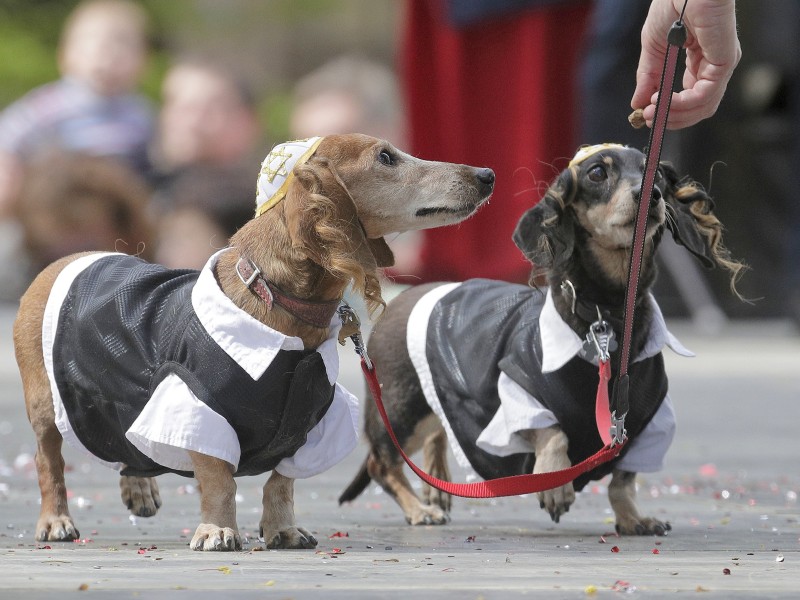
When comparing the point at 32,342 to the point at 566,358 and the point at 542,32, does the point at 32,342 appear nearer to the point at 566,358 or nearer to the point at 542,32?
the point at 566,358

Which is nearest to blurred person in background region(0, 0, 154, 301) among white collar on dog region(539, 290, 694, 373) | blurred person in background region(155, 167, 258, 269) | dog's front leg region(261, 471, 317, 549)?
blurred person in background region(155, 167, 258, 269)

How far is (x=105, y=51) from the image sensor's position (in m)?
17.4

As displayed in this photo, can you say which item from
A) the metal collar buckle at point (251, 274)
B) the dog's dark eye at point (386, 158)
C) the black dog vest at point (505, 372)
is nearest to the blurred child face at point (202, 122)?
the black dog vest at point (505, 372)

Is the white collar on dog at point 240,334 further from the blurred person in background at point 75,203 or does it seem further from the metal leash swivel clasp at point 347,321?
the blurred person in background at point 75,203

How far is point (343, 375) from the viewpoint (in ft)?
38.4

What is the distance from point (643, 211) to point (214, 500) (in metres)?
1.59

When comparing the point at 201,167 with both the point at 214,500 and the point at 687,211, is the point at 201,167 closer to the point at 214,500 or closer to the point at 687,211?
the point at 687,211

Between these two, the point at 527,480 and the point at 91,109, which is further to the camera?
the point at 91,109

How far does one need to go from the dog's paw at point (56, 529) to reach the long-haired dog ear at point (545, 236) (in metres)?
1.79

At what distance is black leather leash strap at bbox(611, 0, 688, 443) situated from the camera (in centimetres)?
473

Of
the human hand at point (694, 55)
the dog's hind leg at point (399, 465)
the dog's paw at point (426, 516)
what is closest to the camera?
the human hand at point (694, 55)

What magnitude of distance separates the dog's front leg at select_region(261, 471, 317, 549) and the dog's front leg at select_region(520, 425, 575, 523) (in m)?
0.81

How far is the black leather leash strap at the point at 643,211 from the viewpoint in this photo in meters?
4.73

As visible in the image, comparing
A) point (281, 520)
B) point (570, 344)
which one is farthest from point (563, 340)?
A: point (281, 520)
